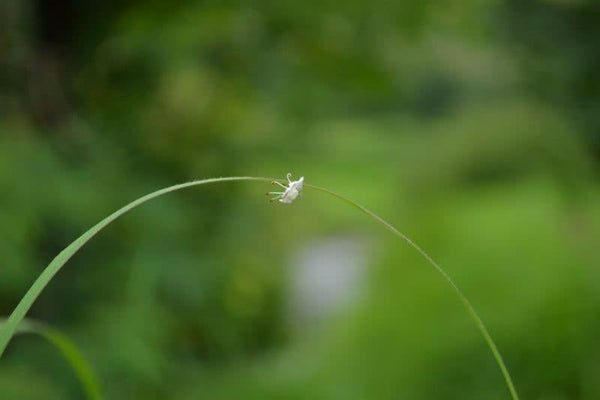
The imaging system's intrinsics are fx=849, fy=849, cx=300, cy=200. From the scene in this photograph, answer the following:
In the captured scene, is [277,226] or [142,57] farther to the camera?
[277,226]

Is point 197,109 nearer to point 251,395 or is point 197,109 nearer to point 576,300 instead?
point 251,395

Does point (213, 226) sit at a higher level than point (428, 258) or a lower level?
higher

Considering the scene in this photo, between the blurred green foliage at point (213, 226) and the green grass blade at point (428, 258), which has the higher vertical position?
the blurred green foliage at point (213, 226)

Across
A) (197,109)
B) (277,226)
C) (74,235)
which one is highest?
(277,226)

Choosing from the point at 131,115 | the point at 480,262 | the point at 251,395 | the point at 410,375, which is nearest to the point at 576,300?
the point at 410,375

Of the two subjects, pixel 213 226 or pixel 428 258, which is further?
pixel 213 226

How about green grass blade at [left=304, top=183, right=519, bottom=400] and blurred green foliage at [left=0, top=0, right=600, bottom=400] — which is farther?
blurred green foliage at [left=0, top=0, right=600, bottom=400]

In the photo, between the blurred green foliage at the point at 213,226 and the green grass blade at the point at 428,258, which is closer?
the green grass blade at the point at 428,258

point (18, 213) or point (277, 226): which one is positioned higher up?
point (277, 226)

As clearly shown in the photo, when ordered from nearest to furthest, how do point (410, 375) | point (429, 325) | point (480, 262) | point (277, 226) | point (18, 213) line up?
point (18, 213) → point (410, 375) → point (429, 325) → point (480, 262) → point (277, 226)

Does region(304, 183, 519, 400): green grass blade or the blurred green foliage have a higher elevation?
the blurred green foliage

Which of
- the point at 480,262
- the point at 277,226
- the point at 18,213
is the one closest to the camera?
the point at 18,213
